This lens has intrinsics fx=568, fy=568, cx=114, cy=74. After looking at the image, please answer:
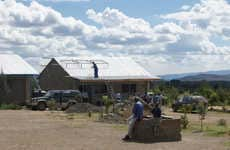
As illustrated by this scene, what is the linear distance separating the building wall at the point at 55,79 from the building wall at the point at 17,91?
468 centimetres

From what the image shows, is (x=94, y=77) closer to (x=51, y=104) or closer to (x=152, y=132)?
(x=51, y=104)

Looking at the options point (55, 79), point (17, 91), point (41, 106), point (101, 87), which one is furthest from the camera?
point (55, 79)

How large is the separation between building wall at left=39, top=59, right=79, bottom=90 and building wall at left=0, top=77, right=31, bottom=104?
4684mm

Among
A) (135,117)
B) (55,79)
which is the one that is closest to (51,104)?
(55,79)

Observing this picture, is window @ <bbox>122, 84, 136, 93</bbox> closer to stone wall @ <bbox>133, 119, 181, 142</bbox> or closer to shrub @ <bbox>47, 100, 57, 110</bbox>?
shrub @ <bbox>47, 100, 57, 110</bbox>

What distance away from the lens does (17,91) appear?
47625 millimetres

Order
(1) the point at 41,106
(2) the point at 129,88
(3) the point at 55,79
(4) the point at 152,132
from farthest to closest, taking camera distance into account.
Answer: (2) the point at 129,88, (3) the point at 55,79, (1) the point at 41,106, (4) the point at 152,132

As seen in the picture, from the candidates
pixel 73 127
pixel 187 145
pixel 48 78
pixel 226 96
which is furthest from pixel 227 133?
pixel 48 78

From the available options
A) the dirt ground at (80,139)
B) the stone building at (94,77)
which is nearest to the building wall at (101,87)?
the stone building at (94,77)

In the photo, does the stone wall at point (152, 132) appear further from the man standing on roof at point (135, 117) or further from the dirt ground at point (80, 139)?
the dirt ground at point (80, 139)

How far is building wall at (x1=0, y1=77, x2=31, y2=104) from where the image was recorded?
47.1m

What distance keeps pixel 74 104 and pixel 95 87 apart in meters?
10.4

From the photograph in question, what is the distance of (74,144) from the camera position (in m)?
18.7

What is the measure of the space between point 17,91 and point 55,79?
6.73 metres
